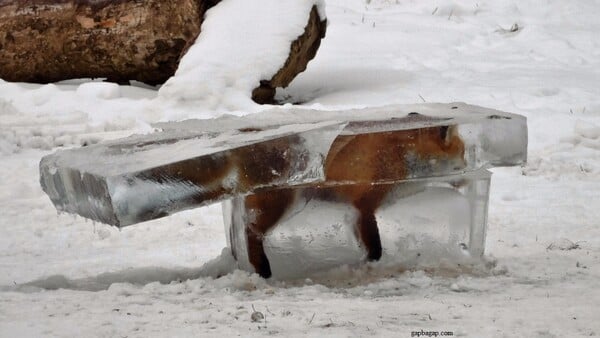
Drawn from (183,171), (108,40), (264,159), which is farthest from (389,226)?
(108,40)

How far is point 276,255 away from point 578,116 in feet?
11.2

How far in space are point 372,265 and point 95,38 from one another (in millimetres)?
4441

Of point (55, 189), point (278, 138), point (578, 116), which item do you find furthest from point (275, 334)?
point (578, 116)

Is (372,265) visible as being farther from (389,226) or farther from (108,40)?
(108,40)

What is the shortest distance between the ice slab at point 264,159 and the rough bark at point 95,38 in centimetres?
369

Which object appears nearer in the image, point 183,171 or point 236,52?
point 183,171

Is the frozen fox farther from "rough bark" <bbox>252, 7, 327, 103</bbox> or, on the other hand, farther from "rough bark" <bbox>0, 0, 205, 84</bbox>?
"rough bark" <bbox>0, 0, 205, 84</bbox>

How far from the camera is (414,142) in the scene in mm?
3357

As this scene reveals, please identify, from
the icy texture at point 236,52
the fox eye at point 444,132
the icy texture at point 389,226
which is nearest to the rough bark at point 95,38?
the icy texture at point 236,52

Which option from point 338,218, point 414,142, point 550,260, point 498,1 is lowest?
point 498,1

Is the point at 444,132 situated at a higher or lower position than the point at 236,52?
higher

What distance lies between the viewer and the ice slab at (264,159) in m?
3.10

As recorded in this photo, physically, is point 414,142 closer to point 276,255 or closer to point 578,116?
point 276,255

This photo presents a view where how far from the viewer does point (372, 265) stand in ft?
11.8
